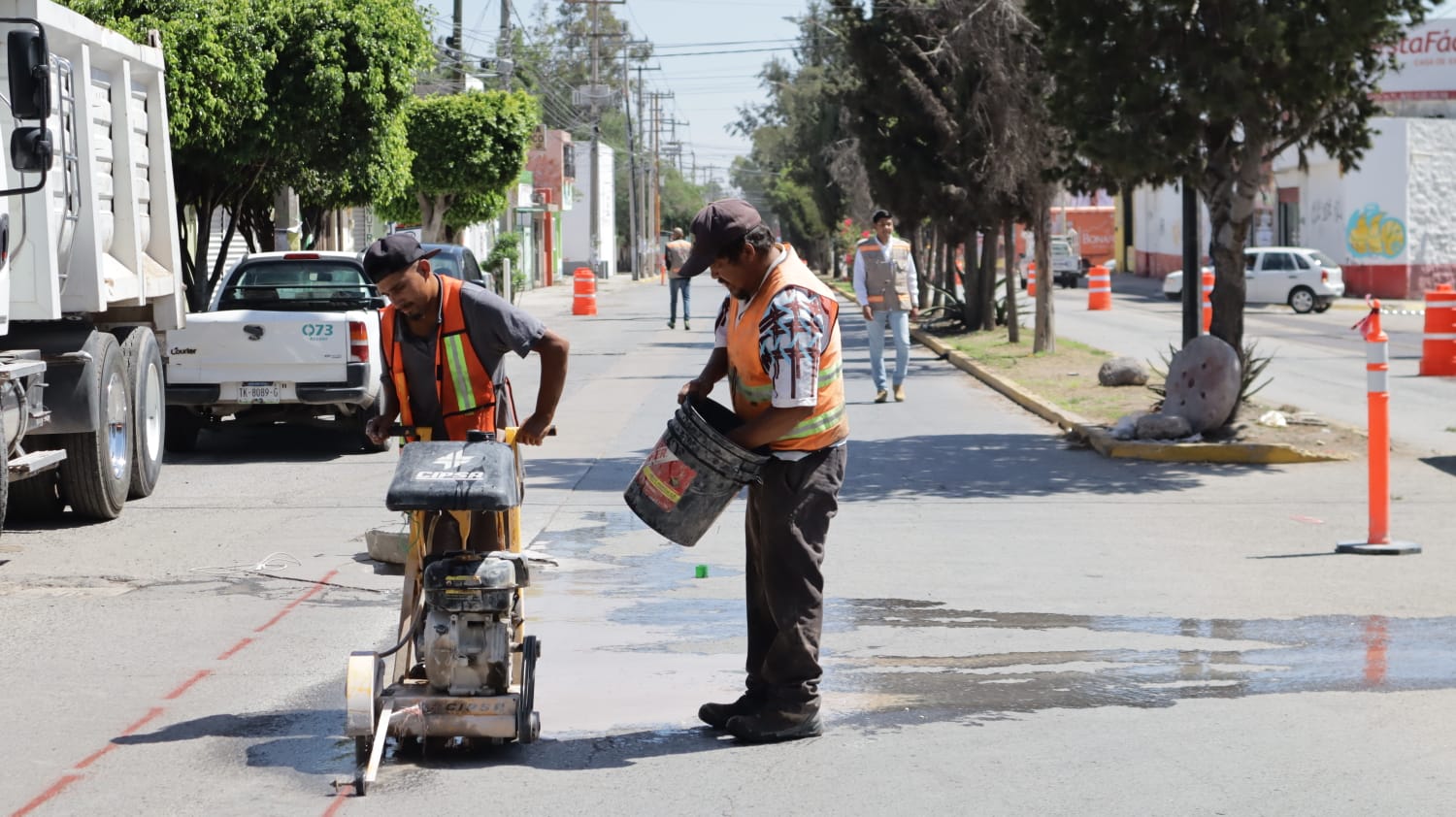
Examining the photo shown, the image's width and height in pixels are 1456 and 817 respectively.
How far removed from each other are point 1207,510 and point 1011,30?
13.0 metres

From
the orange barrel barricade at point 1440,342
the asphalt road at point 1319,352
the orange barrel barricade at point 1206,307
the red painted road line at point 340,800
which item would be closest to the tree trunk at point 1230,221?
the orange barrel barricade at point 1206,307

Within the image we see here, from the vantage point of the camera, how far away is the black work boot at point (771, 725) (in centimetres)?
578

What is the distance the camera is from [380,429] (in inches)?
240

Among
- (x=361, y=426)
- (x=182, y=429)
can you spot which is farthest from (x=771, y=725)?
(x=182, y=429)

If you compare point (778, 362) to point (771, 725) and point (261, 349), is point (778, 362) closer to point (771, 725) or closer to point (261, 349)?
point (771, 725)

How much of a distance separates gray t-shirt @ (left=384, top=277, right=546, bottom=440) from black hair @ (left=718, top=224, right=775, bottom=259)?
72cm

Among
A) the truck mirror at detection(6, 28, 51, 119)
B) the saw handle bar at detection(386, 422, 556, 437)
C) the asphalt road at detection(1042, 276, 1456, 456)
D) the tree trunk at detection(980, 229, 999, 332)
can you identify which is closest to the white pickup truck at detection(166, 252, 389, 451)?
the truck mirror at detection(6, 28, 51, 119)

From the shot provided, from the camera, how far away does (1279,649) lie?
7.16 m

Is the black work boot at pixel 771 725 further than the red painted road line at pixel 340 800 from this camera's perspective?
Yes

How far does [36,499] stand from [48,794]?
624 centimetres

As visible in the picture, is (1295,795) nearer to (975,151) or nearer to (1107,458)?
(1107,458)

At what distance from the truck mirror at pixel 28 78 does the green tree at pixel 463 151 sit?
25196 mm

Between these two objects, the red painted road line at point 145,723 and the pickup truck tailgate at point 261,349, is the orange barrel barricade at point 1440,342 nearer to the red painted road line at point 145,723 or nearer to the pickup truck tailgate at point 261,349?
the pickup truck tailgate at point 261,349

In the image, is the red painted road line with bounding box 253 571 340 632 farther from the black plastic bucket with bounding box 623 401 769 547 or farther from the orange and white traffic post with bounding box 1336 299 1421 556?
the orange and white traffic post with bounding box 1336 299 1421 556
